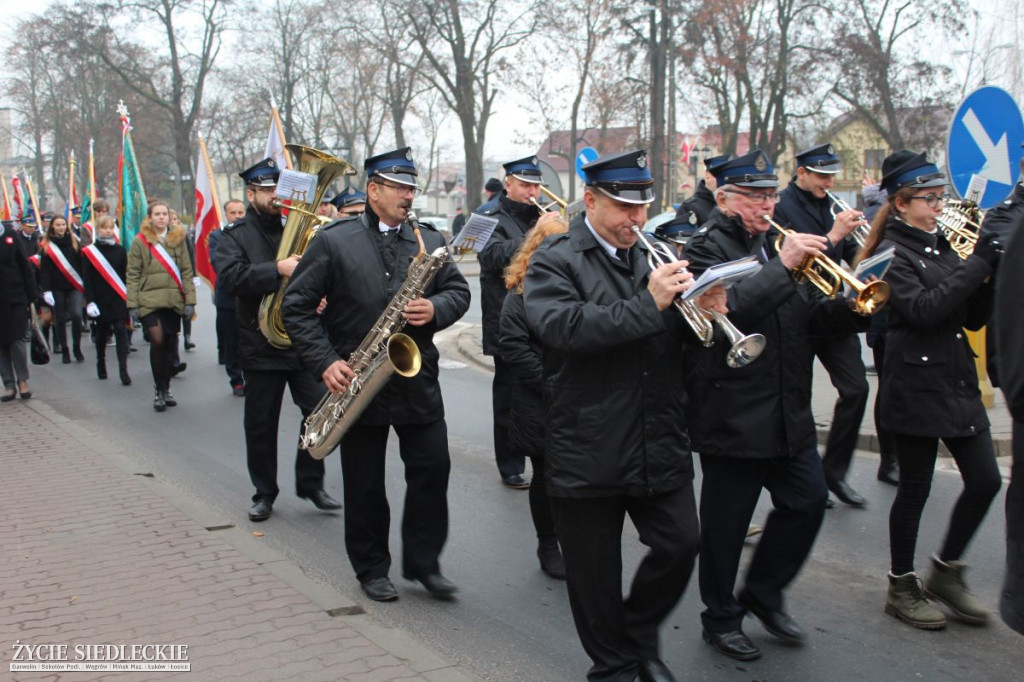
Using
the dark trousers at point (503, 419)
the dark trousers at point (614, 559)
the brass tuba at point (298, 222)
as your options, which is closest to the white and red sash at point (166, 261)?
the brass tuba at point (298, 222)

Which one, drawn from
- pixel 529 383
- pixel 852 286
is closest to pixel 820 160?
pixel 852 286

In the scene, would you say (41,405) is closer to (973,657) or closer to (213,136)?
(973,657)

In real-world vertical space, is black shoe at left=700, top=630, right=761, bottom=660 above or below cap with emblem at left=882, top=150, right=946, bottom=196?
below

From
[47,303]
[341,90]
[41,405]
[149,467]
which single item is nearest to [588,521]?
[149,467]

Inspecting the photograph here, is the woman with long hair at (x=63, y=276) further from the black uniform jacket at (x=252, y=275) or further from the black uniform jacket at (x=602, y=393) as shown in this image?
the black uniform jacket at (x=602, y=393)

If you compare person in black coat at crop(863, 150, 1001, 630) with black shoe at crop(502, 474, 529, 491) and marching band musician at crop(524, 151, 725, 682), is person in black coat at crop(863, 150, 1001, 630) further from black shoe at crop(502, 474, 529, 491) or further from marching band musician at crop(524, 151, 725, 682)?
black shoe at crop(502, 474, 529, 491)

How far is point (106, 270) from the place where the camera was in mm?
12523

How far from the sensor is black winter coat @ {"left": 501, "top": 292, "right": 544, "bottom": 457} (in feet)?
17.0

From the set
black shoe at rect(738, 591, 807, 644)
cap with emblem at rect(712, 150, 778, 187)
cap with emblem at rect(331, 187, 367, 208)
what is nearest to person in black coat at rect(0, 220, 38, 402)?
cap with emblem at rect(331, 187, 367, 208)

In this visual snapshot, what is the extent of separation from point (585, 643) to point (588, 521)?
46 cm

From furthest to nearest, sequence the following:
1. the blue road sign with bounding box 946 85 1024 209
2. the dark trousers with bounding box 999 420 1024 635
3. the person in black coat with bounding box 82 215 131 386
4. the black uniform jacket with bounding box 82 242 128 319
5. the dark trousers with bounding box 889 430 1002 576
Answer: the black uniform jacket with bounding box 82 242 128 319 → the person in black coat with bounding box 82 215 131 386 → the blue road sign with bounding box 946 85 1024 209 → the dark trousers with bounding box 889 430 1002 576 → the dark trousers with bounding box 999 420 1024 635

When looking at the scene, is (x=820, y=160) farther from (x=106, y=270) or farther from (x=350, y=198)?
(x=106, y=270)

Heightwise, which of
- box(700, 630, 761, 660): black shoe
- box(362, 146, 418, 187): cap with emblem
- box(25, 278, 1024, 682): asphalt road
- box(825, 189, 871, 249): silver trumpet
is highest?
box(362, 146, 418, 187): cap with emblem

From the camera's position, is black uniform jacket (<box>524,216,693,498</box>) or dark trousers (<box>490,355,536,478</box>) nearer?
black uniform jacket (<box>524,216,693,498</box>)
